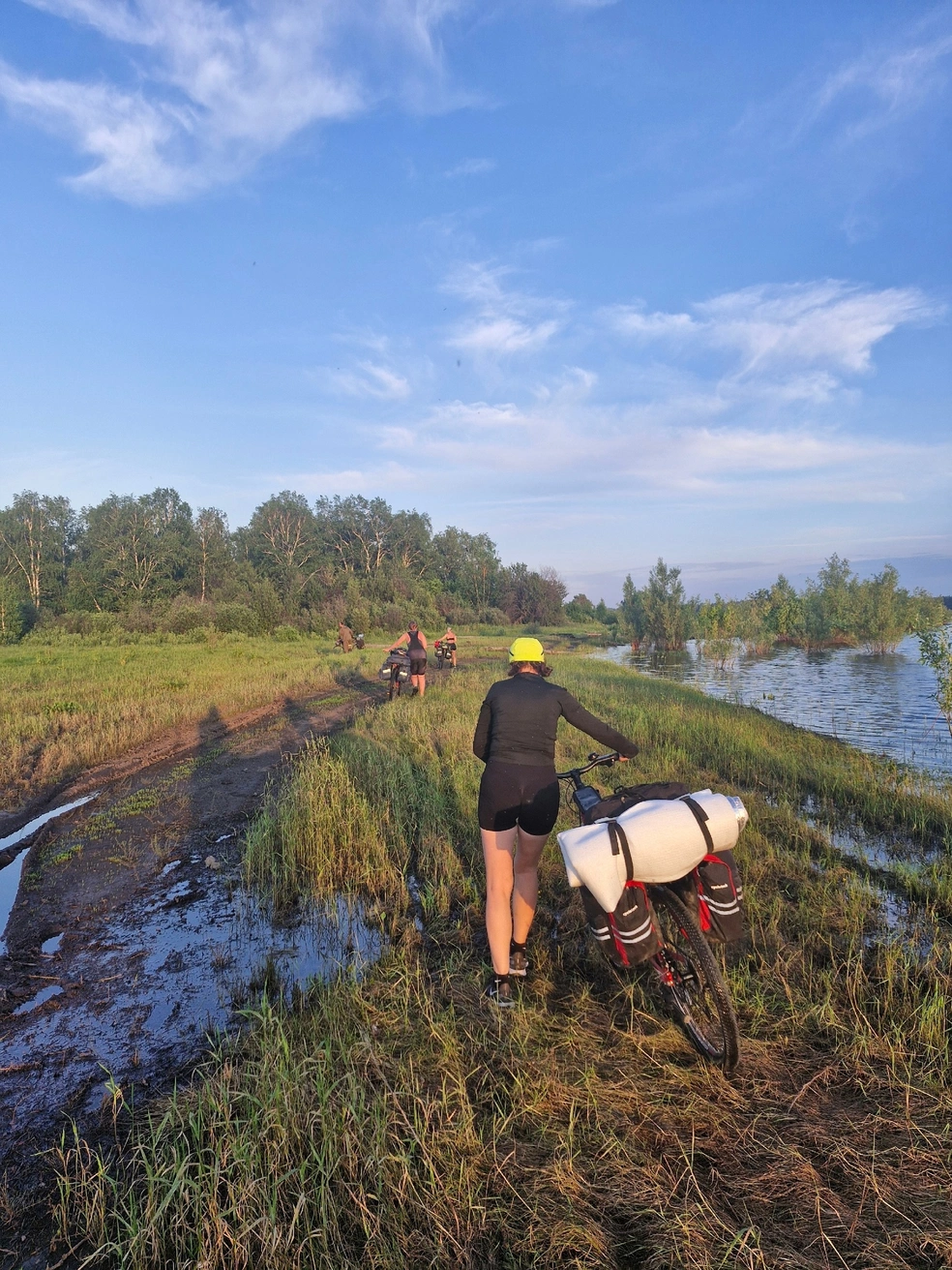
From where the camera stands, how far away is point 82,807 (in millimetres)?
8055

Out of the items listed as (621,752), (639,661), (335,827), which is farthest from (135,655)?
(639,661)

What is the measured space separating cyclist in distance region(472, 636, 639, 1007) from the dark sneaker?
0.03 metres

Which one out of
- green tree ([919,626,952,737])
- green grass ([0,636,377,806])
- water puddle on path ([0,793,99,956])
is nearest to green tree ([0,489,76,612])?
green grass ([0,636,377,806])

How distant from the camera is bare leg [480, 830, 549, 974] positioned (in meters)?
4.01

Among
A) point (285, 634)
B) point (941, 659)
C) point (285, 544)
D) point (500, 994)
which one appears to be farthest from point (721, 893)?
point (285, 544)

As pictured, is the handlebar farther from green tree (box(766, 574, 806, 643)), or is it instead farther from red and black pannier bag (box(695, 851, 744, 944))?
green tree (box(766, 574, 806, 643))

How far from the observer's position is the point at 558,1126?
9.28 feet

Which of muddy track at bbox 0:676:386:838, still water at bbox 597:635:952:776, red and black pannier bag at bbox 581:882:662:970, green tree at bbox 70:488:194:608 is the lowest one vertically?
still water at bbox 597:635:952:776

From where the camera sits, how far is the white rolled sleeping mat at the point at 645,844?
120 inches

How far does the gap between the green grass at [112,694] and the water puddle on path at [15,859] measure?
692 millimetres

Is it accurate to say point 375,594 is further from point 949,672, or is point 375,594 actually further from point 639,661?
point 949,672

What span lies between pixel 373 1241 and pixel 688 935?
1850 millimetres

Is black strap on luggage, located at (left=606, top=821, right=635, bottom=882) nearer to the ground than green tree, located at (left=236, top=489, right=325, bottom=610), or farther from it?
nearer to the ground

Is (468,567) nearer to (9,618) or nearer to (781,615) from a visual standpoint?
(781,615)
